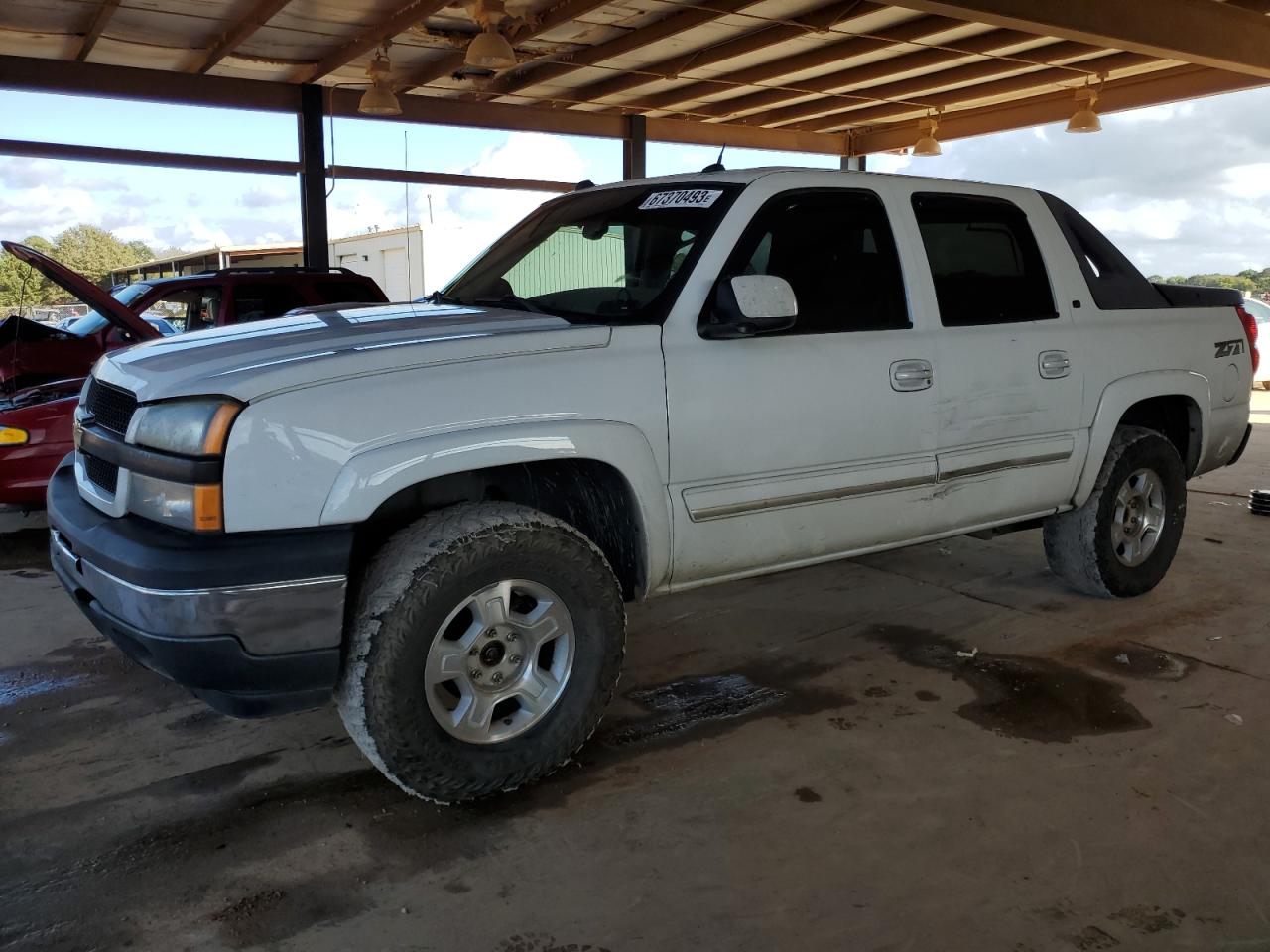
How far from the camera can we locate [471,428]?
2795 millimetres

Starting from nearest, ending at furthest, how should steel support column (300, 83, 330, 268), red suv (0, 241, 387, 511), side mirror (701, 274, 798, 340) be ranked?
side mirror (701, 274, 798, 340)
red suv (0, 241, 387, 511)
steel support column (300, 83, 330, 268)

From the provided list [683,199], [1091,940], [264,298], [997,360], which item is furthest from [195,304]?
[1091,940]

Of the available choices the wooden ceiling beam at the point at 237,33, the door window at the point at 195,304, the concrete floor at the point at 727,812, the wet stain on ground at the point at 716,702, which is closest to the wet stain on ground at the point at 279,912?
the concrete floor at the point at 727,812

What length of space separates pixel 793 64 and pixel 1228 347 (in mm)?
8963

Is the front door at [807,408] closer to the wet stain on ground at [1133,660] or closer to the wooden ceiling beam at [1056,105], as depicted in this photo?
the wet stain on ground at [1133,660]

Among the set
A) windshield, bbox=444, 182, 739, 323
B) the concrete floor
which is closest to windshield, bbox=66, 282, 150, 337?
the concrete floor

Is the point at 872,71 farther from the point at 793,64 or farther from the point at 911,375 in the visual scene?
the point at 911,375

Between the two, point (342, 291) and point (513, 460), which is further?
point (342, 291)

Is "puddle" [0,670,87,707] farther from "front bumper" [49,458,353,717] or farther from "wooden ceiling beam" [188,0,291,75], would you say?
→ "wooden ceiling beam" [188,0,291,75]

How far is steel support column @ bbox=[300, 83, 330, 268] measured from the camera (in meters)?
13.4

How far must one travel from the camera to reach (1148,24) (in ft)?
31.6

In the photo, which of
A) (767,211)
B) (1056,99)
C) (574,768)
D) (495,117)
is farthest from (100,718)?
(1056,99)

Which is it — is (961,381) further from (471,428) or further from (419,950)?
(419,950)

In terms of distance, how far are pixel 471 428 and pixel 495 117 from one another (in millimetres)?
13146
